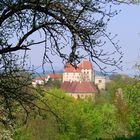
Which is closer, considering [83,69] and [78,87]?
[83,69]

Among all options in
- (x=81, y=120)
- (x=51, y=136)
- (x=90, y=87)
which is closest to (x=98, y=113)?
(x=81, y=120)

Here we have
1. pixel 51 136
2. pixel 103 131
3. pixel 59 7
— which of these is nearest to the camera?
pixel 59 7

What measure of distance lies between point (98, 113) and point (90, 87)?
228ft

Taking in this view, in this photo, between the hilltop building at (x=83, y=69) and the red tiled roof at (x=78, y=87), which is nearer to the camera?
the hilltop building at (x=83, y=69)

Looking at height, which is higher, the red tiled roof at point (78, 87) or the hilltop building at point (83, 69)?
the hilltop building at point (83, 69)

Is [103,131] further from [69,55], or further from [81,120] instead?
[69,55]

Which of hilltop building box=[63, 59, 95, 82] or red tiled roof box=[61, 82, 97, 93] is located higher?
hilltop building box=[63, 59, 95, 82]

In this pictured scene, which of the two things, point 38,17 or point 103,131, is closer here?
point 38,17

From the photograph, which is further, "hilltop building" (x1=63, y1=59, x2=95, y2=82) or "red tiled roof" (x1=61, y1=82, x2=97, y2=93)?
"red tiled roof" (x1=61, y1=82, x2=97, y2=93)

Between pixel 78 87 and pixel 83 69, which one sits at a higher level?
pixel 83 69

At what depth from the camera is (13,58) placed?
8.56 meters

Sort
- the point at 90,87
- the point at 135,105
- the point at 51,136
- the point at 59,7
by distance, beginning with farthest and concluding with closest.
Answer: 1. the point at 90,87
2. the point at 51,136
3. the point at 135,105
4. the point at 59,7

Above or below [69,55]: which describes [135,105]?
below

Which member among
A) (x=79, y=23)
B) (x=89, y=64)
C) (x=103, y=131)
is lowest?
(x=103, y=131)
